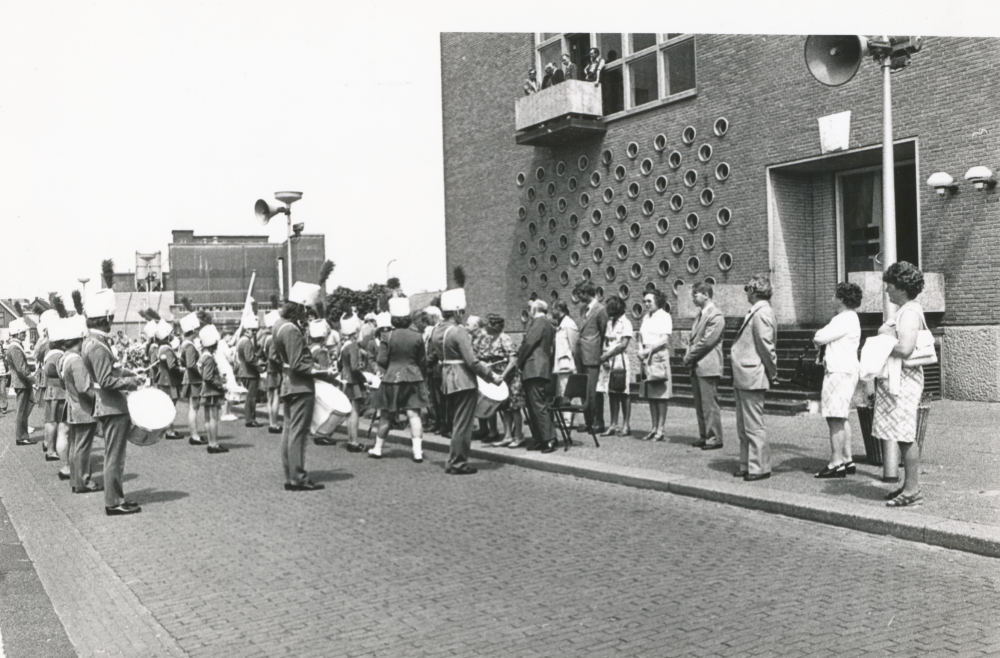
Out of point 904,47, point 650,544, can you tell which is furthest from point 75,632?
point 904,47

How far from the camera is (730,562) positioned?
20.4ft

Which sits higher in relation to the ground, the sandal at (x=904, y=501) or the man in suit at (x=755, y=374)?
the man in suit at (x=755, y=374)

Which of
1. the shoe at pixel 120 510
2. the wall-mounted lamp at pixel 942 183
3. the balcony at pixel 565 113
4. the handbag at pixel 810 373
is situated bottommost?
the shoe at pixel 120 510

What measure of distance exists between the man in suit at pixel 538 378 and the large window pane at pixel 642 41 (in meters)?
10.9

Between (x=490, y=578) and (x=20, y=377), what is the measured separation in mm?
11324

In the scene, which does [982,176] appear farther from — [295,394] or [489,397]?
[295,394]

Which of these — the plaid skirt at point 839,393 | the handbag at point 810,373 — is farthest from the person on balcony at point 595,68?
the plaid skirt at point 839,393

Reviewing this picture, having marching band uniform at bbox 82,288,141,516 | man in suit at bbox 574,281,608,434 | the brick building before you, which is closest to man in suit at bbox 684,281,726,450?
man in suit at bbox 574,281,608,434

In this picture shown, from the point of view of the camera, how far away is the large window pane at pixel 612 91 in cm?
2125

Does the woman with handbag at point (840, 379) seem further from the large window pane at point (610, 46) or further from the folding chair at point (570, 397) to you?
the large window pane at point (610, 46)

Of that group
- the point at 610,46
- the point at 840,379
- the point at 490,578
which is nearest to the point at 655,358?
the point at 840,379

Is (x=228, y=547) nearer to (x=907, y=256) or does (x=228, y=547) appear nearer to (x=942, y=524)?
(x=942, y=524)

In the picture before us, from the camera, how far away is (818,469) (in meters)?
9.20

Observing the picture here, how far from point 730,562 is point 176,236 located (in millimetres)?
95394
